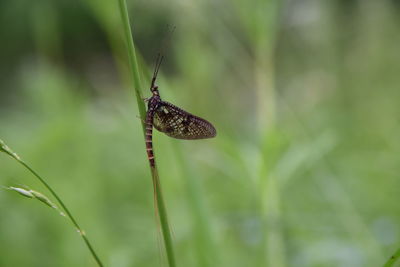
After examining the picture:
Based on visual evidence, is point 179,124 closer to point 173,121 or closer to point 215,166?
point 173,121

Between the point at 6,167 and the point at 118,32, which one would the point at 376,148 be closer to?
the point at 118,32

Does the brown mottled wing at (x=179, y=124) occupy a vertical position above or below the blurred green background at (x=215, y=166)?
below

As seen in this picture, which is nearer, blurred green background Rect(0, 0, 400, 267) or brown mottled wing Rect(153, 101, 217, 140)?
brown mottled wing Rect(153, 101, 217, 140)

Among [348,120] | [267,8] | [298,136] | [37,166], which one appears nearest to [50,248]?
[37,166]

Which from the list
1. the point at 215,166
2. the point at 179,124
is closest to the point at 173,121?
the point at 179,124

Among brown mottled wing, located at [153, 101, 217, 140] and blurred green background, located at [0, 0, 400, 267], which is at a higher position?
blurred green background, located at [0, 0, 400, 267]
